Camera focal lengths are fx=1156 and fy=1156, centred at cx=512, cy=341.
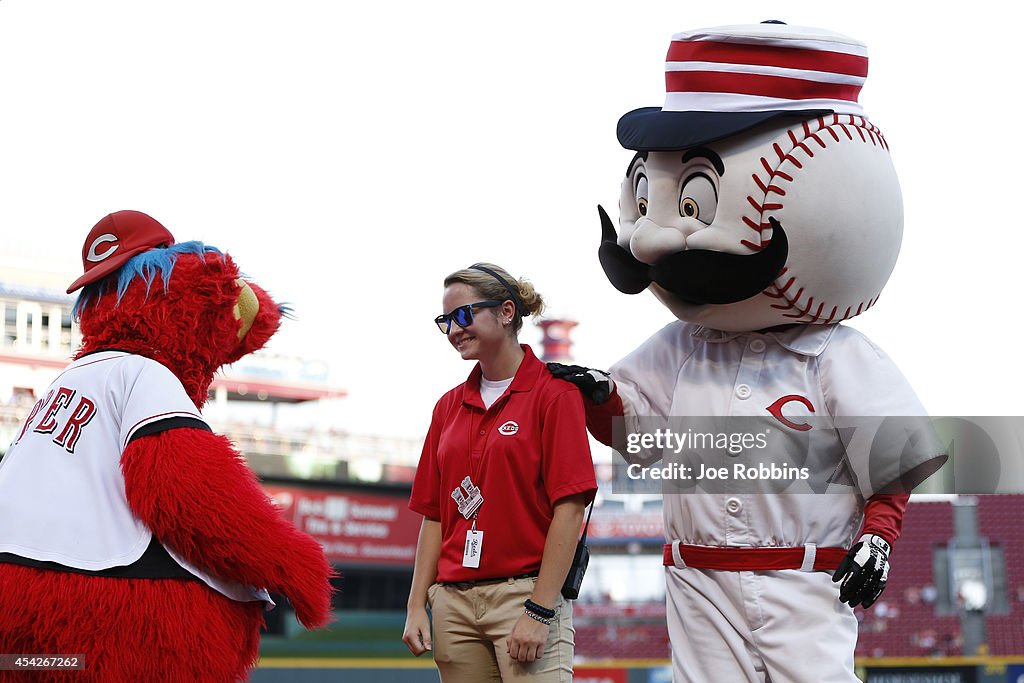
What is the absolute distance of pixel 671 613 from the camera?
2789 mm

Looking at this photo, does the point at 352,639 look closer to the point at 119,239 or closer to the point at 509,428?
the point at 119,239

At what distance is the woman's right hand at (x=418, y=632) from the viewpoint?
8.92ft

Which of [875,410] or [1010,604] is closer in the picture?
[875,410]

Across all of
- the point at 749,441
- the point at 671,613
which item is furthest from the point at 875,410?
the point at 671,613

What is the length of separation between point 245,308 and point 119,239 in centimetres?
36

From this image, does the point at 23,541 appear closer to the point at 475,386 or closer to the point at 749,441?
the point at 475,386

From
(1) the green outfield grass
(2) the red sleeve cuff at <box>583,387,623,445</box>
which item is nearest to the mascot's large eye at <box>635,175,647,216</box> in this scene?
(2) the red sleeve cuff at <box>583,387,623,445</box>

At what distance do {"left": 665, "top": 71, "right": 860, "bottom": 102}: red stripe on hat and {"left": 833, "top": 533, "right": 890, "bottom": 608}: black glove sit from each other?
1051mm

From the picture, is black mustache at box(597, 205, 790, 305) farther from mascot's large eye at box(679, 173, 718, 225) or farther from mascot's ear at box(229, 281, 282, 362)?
mascot's ear at box(229, 281, 282, 362)

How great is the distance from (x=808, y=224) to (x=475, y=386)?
0.89m

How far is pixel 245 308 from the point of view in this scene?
3080 mm

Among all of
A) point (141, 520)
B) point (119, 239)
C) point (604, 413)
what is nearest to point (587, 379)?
point (604, 413)

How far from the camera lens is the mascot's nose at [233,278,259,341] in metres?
3.05

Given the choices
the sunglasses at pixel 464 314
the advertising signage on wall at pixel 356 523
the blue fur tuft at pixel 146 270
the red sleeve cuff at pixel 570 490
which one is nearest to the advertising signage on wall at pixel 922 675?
the advertising signage on wall at pixel 356 523
